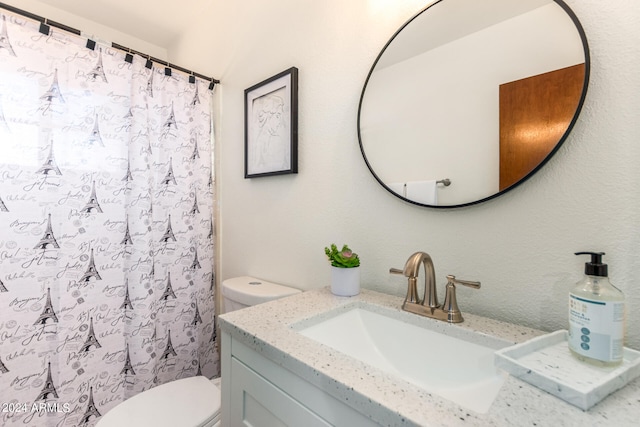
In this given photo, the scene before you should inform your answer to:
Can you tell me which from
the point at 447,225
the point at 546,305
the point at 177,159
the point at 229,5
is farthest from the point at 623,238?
the point at 229,5

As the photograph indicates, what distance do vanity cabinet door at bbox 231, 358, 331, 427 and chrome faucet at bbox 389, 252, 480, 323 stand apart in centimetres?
39

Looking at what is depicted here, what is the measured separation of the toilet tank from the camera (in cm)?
121

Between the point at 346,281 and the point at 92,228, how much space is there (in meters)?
1.21

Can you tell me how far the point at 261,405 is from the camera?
0.65 m

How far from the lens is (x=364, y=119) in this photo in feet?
3.30

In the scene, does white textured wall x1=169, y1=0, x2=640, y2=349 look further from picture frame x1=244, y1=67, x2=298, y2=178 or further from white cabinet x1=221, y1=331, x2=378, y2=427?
white cabinet x1=221, y1=331, x2=378, y2=427

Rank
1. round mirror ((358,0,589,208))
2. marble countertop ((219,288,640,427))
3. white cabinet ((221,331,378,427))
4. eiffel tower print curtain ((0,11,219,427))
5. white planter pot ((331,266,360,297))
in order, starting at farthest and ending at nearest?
eiffel tower print curtain ((0,11,219,427)), white planter pot ((331,266,360,297)), round mirror ((358,0,589,208)), white cabinet ((221,331,378,427)), marble countertop ((219,288,640,427))

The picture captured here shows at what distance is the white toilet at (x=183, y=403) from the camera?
99cm

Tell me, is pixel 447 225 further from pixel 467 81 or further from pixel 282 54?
pixel 282 54

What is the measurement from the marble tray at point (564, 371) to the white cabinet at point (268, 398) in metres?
0.27

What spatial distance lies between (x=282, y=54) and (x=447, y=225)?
1085mm

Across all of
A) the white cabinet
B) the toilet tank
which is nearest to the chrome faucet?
the white cabinet

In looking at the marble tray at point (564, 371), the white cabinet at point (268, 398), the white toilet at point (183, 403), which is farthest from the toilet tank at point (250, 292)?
the marble tray at point (564, 371)

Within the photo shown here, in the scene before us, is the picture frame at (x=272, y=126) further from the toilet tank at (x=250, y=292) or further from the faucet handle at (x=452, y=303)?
the faucet handle at (x=452, y=303)
